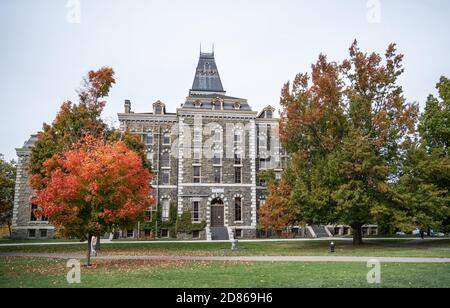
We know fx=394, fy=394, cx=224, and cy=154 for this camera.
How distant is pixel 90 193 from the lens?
16.9 m

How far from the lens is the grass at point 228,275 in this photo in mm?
11938

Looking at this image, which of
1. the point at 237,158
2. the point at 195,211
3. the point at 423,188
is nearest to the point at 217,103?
the point at 237,158

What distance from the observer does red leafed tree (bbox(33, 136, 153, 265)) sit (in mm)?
16406

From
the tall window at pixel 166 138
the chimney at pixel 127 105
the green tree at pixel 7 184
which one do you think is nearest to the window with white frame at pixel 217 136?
the tall window at pixel 166 138

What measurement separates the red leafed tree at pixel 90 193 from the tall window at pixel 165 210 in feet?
88.7

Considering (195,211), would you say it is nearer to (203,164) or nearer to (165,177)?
(203,164)

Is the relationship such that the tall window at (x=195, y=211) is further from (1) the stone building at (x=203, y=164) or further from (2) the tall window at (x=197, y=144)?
(2) the tall window at (x=197, y=144)

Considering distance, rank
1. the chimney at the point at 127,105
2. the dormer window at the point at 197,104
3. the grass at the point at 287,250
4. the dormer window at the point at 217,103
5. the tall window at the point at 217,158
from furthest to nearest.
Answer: the chimney at the point at 127,105 → the dormer window at the point at 217,103 → the dormer window at the point at 197,104 → the tall window at the point at 217,158 → the grass at the point at 287,250

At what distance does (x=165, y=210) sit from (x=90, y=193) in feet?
94.2

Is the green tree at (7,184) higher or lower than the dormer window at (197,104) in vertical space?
lower

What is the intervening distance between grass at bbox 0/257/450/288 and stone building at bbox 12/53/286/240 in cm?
2591

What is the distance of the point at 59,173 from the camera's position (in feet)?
55.3

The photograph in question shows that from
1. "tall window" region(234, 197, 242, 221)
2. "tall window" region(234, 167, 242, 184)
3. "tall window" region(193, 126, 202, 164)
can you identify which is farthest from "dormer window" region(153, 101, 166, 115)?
"tall window" region(234, 197, 242, 221)
